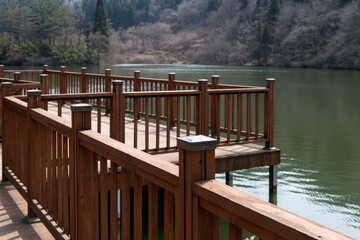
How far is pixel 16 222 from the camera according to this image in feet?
12.3

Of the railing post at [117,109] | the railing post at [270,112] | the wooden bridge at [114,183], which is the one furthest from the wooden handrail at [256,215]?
the railing post at [270,112]

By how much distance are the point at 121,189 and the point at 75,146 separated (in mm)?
411

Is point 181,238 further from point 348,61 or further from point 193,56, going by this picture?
point 193,56

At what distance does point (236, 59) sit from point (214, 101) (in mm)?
68151

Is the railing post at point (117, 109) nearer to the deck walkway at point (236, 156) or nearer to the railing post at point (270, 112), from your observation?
the deck walkway at point (236, 156)

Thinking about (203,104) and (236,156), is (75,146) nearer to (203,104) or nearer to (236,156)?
(203,104)

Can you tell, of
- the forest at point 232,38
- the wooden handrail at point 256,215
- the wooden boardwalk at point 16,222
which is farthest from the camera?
the forest at point 232,38

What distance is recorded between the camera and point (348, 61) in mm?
50031

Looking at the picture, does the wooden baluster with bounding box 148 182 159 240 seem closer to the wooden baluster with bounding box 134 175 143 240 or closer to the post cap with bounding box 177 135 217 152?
the wooden baluster with bounding box 134 175 143 240

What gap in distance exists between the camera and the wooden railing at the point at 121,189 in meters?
1.44

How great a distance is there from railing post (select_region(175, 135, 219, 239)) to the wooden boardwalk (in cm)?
204

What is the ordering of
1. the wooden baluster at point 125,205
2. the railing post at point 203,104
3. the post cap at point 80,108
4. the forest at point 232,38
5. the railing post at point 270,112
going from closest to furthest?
the wooden baluster at point 125,205, the post cap at point 80,108, the railing post at point 203,104, the railing post at point 270,112, the forest at point 232,38

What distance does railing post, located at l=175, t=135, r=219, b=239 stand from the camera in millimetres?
1578

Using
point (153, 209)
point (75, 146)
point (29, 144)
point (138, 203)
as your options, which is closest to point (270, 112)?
point (29, 144)
